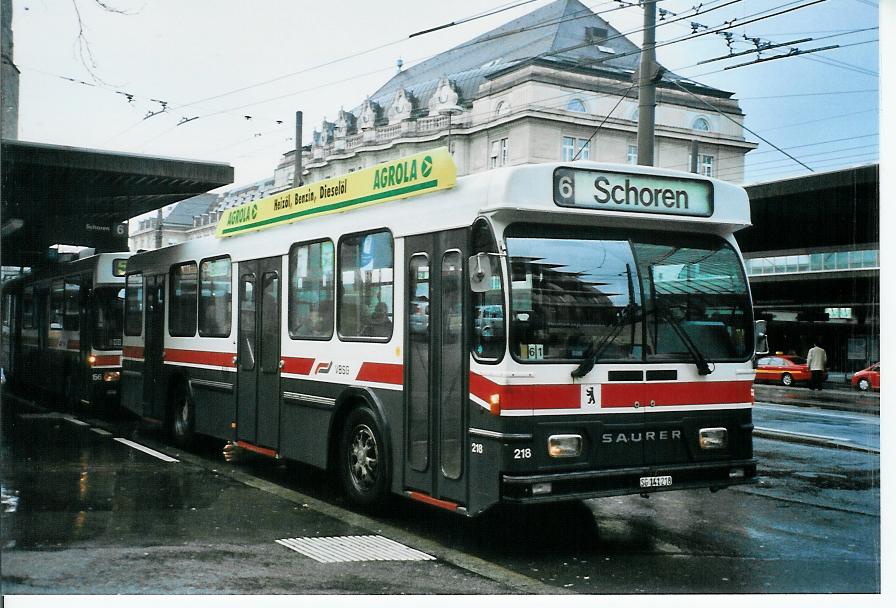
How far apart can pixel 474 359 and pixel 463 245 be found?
2.95ft

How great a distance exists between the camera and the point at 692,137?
49.7ft

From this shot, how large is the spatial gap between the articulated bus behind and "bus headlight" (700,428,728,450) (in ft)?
37.8

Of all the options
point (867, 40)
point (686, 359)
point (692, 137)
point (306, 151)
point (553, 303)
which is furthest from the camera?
point (692, 137)

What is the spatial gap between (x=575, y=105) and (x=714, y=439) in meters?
6.80

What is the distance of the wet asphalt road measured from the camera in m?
6.86

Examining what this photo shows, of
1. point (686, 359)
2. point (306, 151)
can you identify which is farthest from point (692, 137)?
point (686, 359)

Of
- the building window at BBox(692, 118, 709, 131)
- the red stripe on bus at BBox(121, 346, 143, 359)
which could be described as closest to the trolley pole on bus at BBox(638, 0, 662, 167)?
the building window at BBox(692, 118, 709, 131)

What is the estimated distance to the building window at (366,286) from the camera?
873 cm

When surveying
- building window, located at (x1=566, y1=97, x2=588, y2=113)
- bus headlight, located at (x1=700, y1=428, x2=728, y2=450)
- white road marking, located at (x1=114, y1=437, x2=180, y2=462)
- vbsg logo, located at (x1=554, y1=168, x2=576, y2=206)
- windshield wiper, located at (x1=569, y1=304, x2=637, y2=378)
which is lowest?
white road marking, located at (x1=114, y1=437, x2=180, y2=462)

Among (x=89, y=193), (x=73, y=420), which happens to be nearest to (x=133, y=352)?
(x=73, y=420)

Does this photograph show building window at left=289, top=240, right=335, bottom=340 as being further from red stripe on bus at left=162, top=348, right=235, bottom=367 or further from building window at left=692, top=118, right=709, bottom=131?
building window at left=692, top=118, right=709, bottom=131

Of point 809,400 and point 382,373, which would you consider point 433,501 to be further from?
point 809,400

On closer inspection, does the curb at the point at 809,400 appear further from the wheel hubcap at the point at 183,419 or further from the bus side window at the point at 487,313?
the bus side window at the point at 487,313
